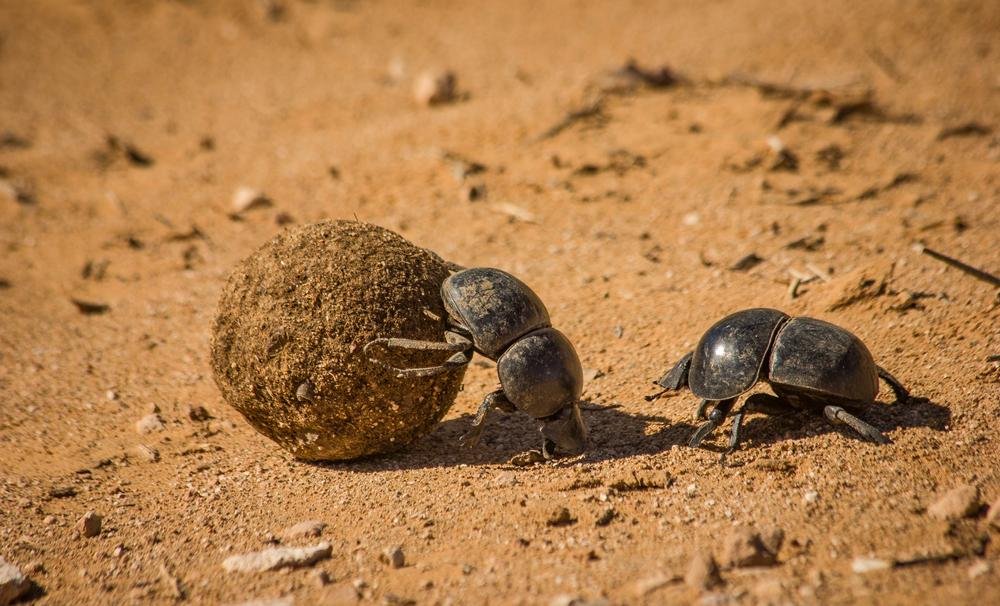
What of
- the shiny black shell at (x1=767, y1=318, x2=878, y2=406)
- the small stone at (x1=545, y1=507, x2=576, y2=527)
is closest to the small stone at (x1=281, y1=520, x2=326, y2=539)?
the small stone at (x1=545, y1=507, x2=576, y2=527)

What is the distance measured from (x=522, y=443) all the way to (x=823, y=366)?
58.2 inches

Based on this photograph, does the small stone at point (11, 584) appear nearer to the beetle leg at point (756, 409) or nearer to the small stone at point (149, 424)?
the small stone at point (149, 424)

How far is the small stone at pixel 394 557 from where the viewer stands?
3.17 meters

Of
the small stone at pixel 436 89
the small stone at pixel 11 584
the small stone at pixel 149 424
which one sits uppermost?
the small stone at pixel 436 89

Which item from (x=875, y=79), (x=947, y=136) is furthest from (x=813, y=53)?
(x=947, y=136)

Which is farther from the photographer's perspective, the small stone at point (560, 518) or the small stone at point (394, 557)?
the small stone at point (560, 518)

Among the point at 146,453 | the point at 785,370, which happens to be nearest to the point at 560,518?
the point at 785,370

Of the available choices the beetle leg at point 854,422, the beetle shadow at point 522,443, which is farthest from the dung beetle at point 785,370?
the beetle shadow at point 522,443

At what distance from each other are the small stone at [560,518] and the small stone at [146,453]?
2.15 meters

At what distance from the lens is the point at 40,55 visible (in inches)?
448

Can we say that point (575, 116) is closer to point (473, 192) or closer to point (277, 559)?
point (473, 192)

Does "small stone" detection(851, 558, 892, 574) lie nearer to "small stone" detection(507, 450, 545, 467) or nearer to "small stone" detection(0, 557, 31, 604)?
"small stone" detection(507, 450, 545, 467)

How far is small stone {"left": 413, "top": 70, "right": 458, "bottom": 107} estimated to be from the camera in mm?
9328

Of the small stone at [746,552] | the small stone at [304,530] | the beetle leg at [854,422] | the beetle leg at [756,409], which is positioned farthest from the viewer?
the beetle leg at [756,409]
